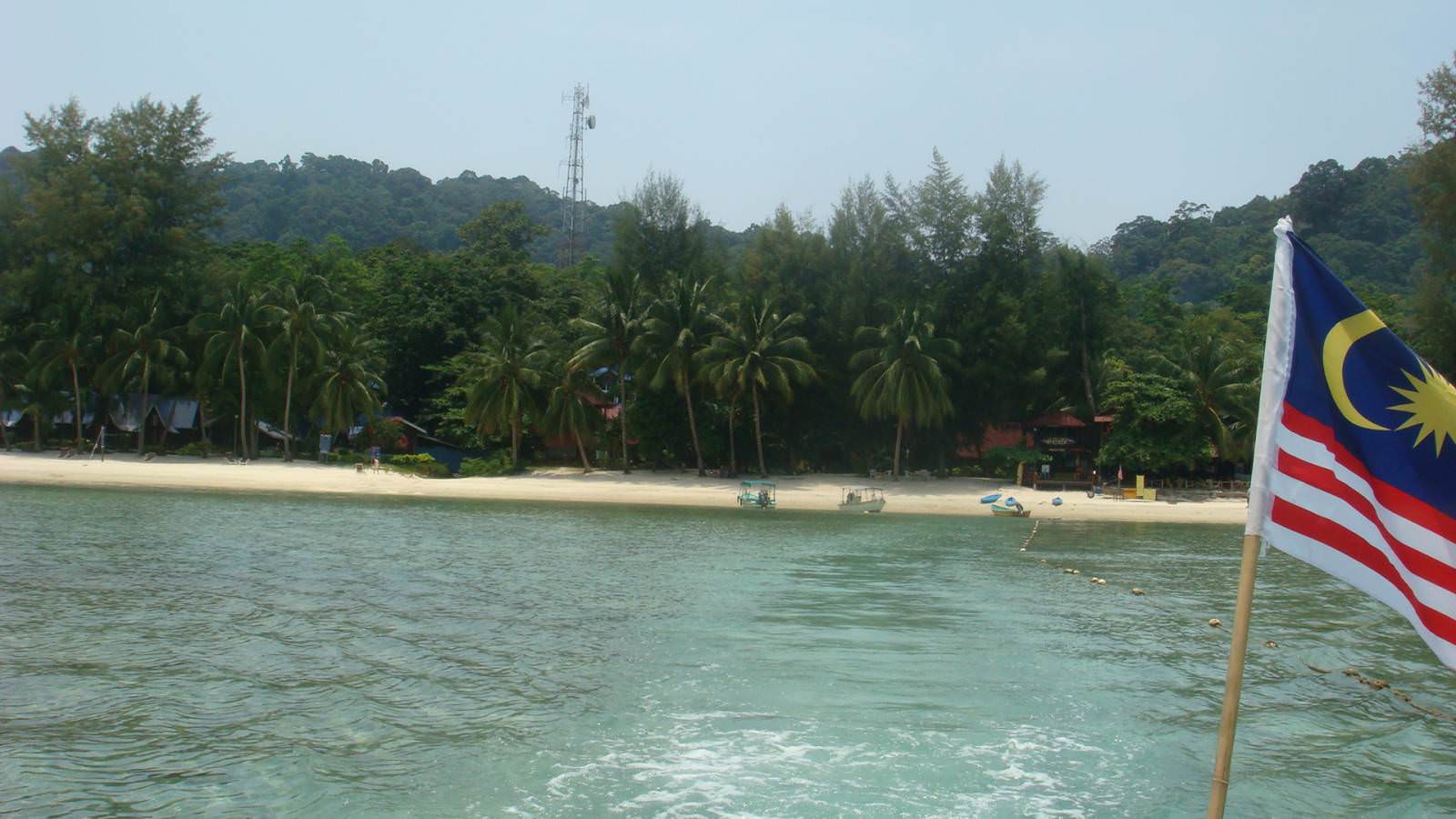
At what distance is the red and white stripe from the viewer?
4.17 meters

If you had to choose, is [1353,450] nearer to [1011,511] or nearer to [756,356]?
[1011,511]

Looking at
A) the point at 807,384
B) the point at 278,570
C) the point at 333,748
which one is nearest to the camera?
the point at 333,748

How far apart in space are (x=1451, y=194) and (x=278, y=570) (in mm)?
34601

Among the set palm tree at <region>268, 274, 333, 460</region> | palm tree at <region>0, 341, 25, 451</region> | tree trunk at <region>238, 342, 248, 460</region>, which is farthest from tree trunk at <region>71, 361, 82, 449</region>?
palm tree at <region>268, 274, 333, 460</region>

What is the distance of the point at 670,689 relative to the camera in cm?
1130

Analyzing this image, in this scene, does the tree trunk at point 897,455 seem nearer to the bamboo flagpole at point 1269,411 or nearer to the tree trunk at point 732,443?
the tree trunk at point 732,443

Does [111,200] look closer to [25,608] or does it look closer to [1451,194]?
[25,608]

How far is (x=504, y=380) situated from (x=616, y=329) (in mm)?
4989

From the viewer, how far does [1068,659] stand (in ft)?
43.4

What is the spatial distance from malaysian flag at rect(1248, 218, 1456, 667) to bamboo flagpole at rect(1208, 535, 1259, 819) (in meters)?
0.20

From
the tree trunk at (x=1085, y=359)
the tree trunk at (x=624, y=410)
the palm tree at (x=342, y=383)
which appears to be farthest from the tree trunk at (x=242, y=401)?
the tree trunk at (x=1085, y=359)

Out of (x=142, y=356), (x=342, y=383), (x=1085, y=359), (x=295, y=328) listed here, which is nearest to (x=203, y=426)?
(x=142, y=356)

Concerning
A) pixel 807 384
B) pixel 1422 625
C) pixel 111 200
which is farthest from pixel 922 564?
pixel 111 200

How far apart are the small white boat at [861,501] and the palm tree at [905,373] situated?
3393 mm
